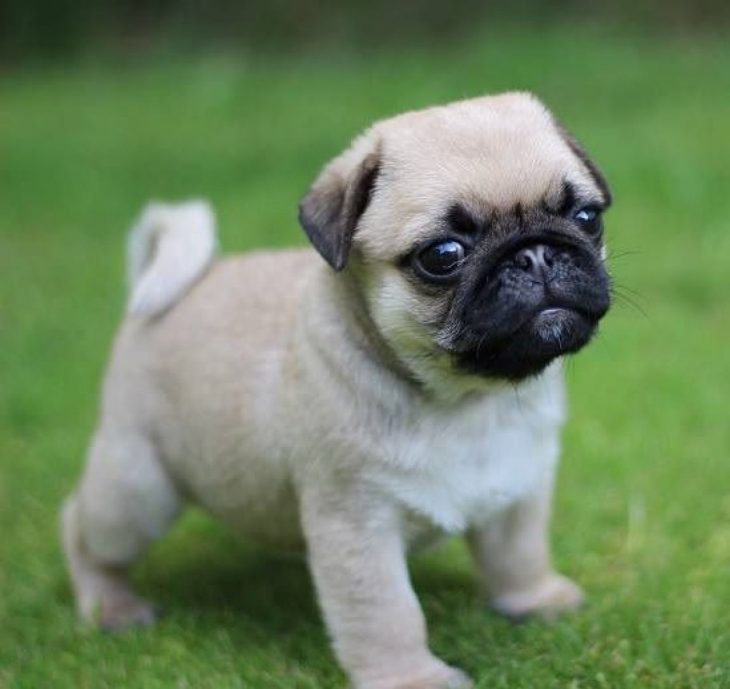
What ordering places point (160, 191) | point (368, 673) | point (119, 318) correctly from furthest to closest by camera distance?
point (160, 191)
point (119, 318)
point (368, 673)

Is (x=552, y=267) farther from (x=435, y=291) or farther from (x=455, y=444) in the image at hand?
(x=455, y=444)

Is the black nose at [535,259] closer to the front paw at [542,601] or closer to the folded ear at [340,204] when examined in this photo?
the folded ear at [340,204]

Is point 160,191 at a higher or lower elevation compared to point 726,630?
lower

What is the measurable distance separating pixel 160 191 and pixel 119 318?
6.71 ft

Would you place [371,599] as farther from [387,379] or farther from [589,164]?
[589,164]

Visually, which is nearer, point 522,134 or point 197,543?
point 522,134

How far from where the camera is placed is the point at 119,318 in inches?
239

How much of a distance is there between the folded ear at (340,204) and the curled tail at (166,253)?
0.73 metres

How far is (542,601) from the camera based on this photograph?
353 cm

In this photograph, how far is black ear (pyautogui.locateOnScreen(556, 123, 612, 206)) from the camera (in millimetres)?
3152

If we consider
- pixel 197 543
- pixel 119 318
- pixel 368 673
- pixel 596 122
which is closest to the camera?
pixel 368 673

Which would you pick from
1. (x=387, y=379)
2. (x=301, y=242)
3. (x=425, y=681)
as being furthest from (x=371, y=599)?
(x=301, y=242)

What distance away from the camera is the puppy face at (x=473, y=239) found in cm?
288

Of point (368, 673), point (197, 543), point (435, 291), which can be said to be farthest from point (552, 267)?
point (197, 543)
